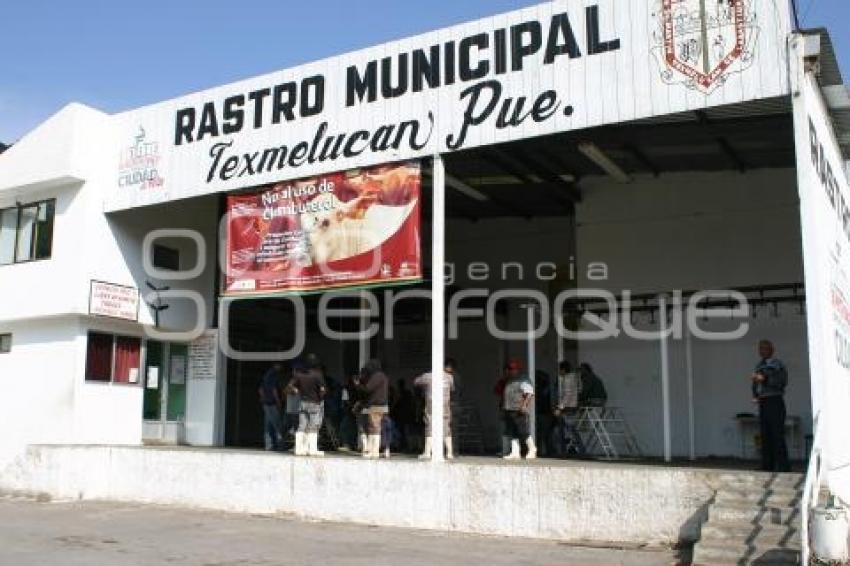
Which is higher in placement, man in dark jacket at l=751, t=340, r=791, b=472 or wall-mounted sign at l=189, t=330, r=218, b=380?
wall-mounted sign at l=189, t=330, r=218, b=380

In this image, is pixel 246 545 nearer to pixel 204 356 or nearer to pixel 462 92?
pixel 462 92

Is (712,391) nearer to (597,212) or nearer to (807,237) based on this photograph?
(597,212)

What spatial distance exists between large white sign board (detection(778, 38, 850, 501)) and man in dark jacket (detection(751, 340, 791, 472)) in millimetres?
574

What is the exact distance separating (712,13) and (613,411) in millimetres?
6939

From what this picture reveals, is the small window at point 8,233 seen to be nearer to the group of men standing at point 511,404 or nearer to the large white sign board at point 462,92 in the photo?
the large white sign board at point 462,92

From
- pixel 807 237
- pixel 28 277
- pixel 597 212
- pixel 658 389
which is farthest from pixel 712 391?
pixel 28 277

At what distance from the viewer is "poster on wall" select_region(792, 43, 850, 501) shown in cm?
859

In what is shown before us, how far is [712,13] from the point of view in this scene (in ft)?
31.6

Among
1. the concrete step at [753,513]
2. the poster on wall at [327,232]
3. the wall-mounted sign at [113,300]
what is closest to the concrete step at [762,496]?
the concrete step at [753,513]

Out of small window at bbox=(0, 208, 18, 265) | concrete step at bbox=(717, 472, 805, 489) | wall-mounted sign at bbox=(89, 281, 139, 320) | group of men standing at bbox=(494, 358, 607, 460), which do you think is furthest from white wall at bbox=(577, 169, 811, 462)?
small window at bbox=(0, 208, 18, 265)

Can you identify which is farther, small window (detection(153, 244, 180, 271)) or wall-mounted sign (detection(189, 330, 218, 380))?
wall-mounted sign (detection(189, 330, 218, 380))

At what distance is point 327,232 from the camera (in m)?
12.5

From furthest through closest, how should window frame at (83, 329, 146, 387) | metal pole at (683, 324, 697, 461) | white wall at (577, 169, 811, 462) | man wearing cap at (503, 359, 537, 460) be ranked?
window frame at (83, 329, 146, 387), white wall at (577, 169, 811, 462), metal pole at (683, 324, 697, 461), man wearing cap at (503, 359, 537, 460)

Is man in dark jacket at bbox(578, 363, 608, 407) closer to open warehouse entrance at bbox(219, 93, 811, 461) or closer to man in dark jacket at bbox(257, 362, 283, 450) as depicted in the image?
open warehouse entrance at bbox(219, 93, 811, 461)
